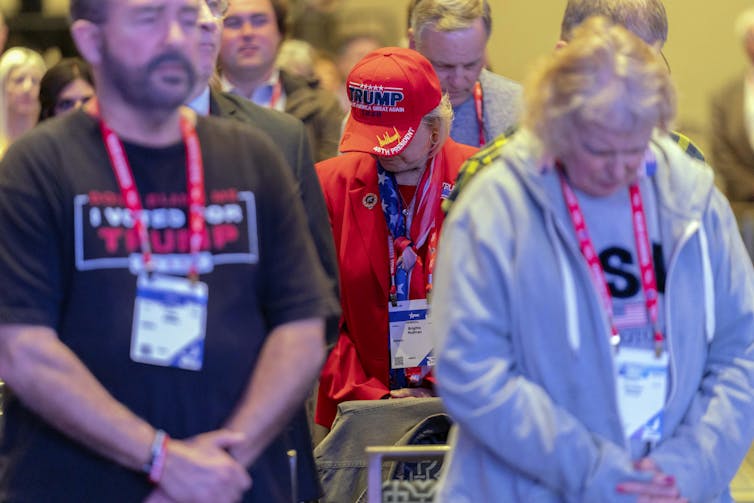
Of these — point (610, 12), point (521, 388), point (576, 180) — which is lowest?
point (521, 388)

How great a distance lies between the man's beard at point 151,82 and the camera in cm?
248

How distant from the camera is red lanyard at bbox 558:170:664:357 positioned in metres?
2.53

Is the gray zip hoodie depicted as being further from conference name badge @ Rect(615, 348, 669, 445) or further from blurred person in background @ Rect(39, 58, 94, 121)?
blurred person in background @ Rect(39, 58, 94, 121)

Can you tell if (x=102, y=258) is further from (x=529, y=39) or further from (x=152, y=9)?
(x=529, y=39)

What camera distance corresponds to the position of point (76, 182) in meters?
2.47

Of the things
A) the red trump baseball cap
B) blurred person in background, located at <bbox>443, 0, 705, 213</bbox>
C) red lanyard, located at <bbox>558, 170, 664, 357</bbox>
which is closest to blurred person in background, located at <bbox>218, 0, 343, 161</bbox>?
the red trump baseball cap

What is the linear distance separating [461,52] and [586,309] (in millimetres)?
2091

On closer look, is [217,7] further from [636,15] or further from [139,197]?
[139,197]

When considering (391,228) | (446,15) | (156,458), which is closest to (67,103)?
(446,15)

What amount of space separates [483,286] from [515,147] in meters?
0.29

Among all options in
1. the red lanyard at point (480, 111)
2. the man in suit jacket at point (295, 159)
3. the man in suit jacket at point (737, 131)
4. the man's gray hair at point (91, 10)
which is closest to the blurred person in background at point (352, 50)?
the man in suit jacket at point (737, 131)

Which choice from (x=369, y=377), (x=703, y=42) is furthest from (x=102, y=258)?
(x=703, y=42)

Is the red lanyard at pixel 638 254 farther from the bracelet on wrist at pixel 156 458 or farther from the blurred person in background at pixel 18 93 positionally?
the blurred person in background at pixel 18 93

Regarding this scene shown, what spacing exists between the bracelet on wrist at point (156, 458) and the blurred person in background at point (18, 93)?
141 inches
